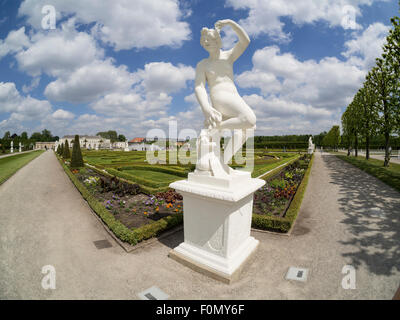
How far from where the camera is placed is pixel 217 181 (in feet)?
12.2

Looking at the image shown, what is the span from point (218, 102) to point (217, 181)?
61.4 inches

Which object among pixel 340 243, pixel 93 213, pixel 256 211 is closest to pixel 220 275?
pixel 340 243

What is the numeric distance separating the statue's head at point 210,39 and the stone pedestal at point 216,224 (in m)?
2.53

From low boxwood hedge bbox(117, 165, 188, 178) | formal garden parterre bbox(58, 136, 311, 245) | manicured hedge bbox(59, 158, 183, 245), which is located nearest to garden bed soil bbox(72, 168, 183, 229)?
formal garden parterre bbox(58, 136, 311, 245)

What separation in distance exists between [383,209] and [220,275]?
6.96 meters

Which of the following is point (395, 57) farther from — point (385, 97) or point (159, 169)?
point (159, 169)

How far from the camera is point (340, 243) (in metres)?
4.84

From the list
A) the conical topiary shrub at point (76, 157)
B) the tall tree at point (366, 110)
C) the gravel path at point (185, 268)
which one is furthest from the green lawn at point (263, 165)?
the conical topiary shrub at point (76, 157)

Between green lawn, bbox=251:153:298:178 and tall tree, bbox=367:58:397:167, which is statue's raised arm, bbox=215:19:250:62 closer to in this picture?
green lawn, bbox=251:153:298:178

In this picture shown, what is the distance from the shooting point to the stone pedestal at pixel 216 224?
3.56 meters

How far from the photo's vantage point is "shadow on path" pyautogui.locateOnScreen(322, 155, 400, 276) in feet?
13.3

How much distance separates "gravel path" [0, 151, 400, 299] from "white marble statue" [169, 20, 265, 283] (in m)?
0.31

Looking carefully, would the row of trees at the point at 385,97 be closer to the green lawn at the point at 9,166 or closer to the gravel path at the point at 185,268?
the gravel path at the point at 185,268
